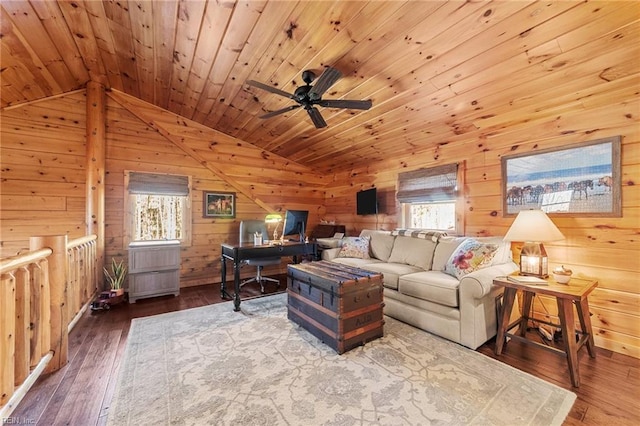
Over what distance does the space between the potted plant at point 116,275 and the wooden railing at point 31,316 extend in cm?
132

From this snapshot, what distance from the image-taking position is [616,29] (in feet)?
5.64

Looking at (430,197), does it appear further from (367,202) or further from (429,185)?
(367,202)

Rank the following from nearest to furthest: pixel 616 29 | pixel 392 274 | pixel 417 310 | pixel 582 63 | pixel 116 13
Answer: pixel 616 29, pixel 582 63, pixel 116 13, pixel 417 310, pixel 392 274

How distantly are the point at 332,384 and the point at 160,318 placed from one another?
7.30ft

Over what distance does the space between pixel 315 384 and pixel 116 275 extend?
3.45 meters

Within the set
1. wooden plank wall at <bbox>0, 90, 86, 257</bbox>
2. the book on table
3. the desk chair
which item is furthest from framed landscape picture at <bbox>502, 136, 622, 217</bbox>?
wooden plank wall at <bbox>0, 90, 86, 257</bbox>

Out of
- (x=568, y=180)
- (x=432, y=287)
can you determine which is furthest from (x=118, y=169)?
(x=568, y=180)

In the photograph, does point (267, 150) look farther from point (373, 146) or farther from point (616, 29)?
point (616, 29)

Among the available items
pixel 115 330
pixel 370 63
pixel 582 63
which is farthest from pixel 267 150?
pixel 582 63

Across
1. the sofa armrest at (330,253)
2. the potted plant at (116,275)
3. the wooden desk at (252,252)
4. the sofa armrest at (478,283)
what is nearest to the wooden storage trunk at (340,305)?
the sofa armrest at (478,283)

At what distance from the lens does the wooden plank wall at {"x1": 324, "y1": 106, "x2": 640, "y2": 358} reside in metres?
2.19

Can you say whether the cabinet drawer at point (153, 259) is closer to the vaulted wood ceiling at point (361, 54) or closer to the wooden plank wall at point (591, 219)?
the vaulted wood ceiling at point (361, 54)

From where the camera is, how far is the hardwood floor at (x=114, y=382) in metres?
1.54

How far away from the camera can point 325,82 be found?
7.29ft
